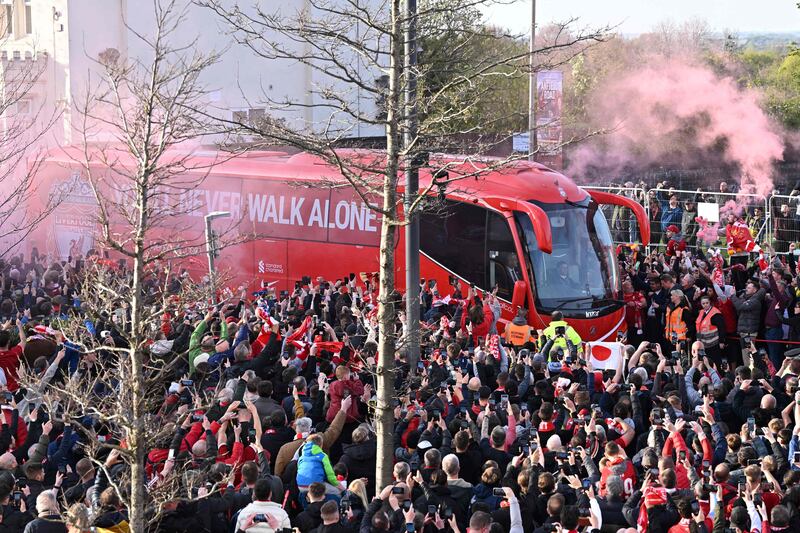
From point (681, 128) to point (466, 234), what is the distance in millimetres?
24802

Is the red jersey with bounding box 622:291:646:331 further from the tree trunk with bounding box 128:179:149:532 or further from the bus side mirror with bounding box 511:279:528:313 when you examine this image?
the tree trunk with bounding box 128:179:149:532

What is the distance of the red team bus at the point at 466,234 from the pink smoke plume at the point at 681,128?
69.9 ft

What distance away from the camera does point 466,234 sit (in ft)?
60.7

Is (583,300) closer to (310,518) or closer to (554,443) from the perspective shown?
(554,443)

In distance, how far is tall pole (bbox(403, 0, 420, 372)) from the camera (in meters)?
10.2

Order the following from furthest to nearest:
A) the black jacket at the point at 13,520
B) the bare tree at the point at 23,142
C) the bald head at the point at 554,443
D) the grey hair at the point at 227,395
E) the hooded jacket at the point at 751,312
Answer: the bare tree at the point at 23,142 < the hooded jacket at the point at 751,312 < the grey hair at the point at 227,395 < the bald head at the point at 554,443 < the black jacket at the point at 13,520

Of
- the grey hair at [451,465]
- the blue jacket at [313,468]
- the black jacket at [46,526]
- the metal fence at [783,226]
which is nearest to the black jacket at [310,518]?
the blue jacket at [313,468]

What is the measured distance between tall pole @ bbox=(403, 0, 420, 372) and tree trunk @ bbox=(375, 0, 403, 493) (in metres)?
0.12

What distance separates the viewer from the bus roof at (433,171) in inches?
485

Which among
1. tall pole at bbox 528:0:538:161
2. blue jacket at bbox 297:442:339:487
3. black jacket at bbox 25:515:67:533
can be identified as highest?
tall pole at bbox 528:0:538:161

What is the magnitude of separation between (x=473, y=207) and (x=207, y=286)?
8.72 m

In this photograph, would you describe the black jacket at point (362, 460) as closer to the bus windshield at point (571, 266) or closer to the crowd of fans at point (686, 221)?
the bus windshield at point (571, 266)

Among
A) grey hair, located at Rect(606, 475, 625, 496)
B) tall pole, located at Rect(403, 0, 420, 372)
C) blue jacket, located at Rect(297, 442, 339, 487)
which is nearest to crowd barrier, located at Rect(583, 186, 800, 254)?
tall pole, located at Rect(403, 0, 420, 372)

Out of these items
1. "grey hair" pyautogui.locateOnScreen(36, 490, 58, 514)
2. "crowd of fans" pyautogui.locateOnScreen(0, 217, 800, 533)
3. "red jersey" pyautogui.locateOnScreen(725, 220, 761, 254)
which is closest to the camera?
"grey hair" pyautogui.locateOnScreen(36, 490, 58, 514)
